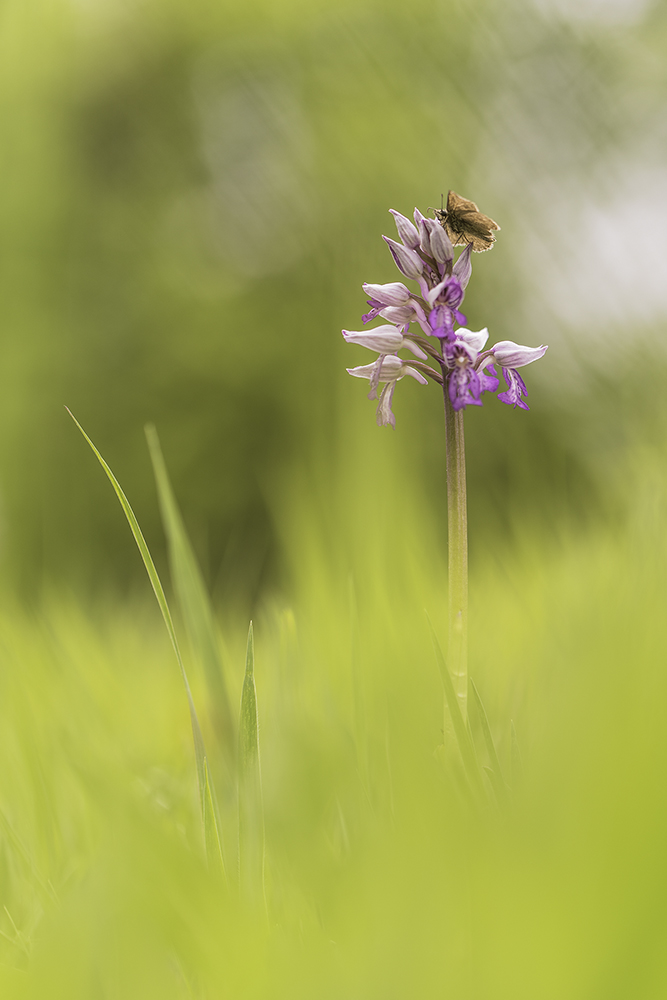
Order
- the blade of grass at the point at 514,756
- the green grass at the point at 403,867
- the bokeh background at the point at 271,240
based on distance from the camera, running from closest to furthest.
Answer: the green grass at the point at 403,867, the blade of grass at the point at 514,756, the bokeh background at the point at 271,240

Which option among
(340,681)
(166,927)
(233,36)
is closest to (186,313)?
(233,36)

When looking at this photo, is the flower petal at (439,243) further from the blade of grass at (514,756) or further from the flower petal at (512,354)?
the blade of grass at (514,756)

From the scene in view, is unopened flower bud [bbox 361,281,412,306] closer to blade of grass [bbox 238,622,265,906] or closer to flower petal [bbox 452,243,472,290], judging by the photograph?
flower petal [bbox 452,243,472,290]

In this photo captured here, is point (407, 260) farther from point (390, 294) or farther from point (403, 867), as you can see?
point (403, 867)

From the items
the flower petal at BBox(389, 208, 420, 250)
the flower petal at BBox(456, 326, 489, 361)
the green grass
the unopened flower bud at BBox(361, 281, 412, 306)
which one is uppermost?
the flower petal at BBox(389, 208, 420, 250)

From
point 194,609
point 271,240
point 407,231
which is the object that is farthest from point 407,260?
point 271,240

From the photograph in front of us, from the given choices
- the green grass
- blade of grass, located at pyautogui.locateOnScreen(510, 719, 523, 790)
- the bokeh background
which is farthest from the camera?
the bokeh background

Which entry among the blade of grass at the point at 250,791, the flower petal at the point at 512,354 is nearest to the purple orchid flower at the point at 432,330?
the flower petal at the point at 512,354

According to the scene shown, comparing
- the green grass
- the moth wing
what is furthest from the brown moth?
the green grass
